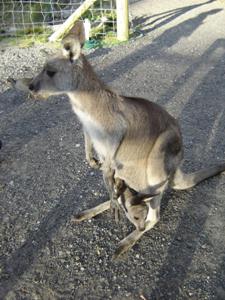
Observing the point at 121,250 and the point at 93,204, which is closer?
the point at 121,250

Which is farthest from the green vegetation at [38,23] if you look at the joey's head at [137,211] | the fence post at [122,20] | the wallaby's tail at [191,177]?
the joey's head at [137,211]

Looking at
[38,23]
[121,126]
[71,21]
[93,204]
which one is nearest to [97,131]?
[121,126]

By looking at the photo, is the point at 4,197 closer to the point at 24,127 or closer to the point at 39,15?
the point at 24,127

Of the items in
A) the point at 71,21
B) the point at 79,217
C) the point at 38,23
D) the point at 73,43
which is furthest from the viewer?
the point at 38,23

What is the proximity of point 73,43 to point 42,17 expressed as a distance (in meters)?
4.49

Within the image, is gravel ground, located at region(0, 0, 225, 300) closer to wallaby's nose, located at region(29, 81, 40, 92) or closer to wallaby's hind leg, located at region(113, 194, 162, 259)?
wallaby's hind leg, located at region(113, 194, 162, 259)

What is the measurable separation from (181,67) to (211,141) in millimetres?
1629

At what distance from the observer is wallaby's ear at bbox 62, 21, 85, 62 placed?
2146 mm

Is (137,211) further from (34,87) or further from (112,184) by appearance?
(34,87)

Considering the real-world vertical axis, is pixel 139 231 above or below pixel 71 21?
below

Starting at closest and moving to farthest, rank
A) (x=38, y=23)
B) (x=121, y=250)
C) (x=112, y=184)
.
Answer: (x=112, y=184), (x=121, y=250), (x=38, y=23)

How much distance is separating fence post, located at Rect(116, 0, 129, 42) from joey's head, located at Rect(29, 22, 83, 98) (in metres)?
3.51

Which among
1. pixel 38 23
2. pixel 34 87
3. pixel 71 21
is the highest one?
pixel 34 87

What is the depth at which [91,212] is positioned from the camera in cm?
278
